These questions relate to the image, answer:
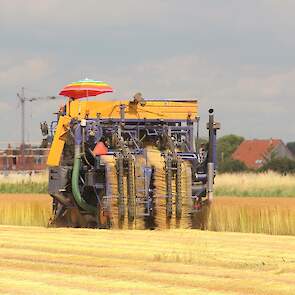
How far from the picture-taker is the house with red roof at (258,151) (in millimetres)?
102438

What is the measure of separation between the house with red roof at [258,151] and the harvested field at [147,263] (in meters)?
83.8

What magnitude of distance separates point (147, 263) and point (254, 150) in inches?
3755

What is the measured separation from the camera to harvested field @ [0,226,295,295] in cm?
1037

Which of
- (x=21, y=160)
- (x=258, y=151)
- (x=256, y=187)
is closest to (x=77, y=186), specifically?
(x=256, y=187)

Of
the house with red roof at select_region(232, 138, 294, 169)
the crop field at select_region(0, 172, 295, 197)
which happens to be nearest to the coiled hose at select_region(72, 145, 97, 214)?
the crop field at select_region(0, 172, 295, 197)

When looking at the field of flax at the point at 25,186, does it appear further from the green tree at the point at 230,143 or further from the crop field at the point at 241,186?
the green tree at the point at 230,143

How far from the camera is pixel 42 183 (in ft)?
131

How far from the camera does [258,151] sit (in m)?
106

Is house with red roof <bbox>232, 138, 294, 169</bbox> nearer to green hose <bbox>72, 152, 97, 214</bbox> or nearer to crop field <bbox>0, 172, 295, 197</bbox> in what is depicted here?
crop field <bbox>0, 172, 295, 197</bbox>

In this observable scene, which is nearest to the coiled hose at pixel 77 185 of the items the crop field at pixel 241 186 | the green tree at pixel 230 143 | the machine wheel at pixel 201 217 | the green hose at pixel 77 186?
the green hose at pixel 77 186

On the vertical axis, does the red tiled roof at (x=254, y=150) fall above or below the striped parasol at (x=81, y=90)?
below

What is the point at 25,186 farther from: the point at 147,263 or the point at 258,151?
the point at 258,151

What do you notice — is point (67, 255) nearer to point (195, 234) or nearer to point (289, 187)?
point (195, 234)

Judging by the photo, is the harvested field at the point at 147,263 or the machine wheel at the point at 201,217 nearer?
the harvested field at the point at 147,263
